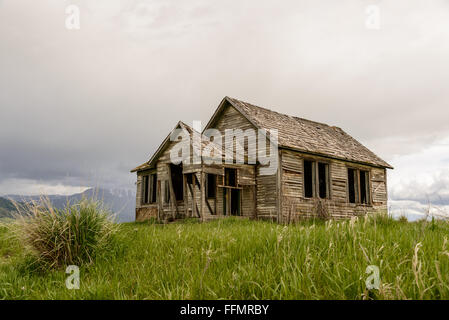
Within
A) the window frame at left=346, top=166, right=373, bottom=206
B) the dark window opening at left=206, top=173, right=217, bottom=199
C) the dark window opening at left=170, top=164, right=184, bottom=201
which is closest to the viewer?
the dark window opening at left=206, top=173, right=217, bottom=199

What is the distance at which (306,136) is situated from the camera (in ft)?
67.2

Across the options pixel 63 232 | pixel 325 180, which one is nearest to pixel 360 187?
pixel 325 180

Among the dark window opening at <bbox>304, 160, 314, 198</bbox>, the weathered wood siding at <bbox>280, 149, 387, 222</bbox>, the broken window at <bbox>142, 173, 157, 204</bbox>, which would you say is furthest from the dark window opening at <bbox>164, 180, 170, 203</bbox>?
the dark window opening at <bbox>304, 160, 314, 198</bbox>

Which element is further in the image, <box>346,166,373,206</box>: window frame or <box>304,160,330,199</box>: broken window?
<box>346,166,373,206</box>: window frame

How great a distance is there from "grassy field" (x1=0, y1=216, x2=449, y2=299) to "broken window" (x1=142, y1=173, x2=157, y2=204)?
513 inches

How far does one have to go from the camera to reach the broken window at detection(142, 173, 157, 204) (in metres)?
20.4

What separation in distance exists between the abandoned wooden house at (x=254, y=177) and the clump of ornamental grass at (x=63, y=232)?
7503mm

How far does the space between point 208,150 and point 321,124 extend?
41.6ft

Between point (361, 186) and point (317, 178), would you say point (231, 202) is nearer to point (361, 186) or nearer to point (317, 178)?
point (317, 178)

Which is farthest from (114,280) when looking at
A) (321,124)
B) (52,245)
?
(321,124)

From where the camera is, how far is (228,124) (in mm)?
20188

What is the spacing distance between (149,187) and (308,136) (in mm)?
9558

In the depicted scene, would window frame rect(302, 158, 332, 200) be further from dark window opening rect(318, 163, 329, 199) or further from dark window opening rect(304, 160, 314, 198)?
dark window opening rect(304, 160, 314, 198)

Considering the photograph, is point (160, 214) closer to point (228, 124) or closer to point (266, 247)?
point (228, 124)
